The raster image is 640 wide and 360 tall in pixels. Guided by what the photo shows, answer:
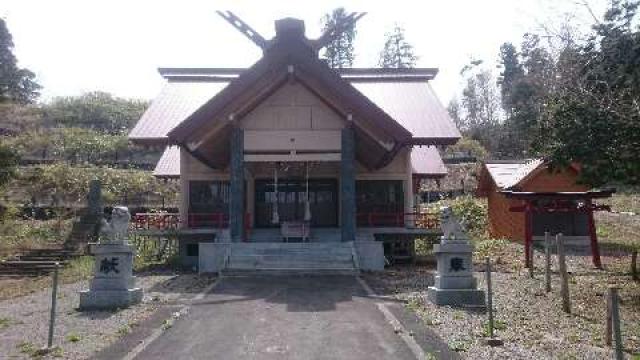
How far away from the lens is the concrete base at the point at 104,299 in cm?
1157

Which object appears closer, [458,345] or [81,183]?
[458,345]

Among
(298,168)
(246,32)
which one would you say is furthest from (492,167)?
(246,32)

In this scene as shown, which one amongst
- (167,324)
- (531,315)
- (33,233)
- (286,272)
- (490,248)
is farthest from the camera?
(33,233)

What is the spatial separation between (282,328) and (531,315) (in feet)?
15.5

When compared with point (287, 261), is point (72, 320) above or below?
below

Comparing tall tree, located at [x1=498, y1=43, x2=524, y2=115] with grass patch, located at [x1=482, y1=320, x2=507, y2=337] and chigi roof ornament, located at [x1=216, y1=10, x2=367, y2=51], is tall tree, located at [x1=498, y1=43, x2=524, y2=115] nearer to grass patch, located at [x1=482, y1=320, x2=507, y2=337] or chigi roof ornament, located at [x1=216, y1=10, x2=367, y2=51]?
chigi roof ornament, located at [x1=216, y1=10, x2=367, y2=51]

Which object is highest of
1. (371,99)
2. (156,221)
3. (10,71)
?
(10,71)

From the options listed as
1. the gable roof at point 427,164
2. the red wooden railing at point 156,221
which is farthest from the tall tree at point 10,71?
the gable roof at point 427,164

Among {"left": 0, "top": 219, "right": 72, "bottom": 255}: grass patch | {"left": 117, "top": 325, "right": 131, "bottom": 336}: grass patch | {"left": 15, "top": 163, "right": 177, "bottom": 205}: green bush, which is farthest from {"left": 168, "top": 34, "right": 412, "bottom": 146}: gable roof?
{"left": 15, "top": 163, "right": 177, "bottom": 205}: green bush

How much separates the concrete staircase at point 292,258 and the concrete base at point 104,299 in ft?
14.9

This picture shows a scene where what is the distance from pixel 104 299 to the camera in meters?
11.6

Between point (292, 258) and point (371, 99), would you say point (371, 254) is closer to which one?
point (292, 258)

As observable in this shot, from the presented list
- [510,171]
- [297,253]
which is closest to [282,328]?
[297,253]

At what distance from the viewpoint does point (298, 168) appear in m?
22.3
